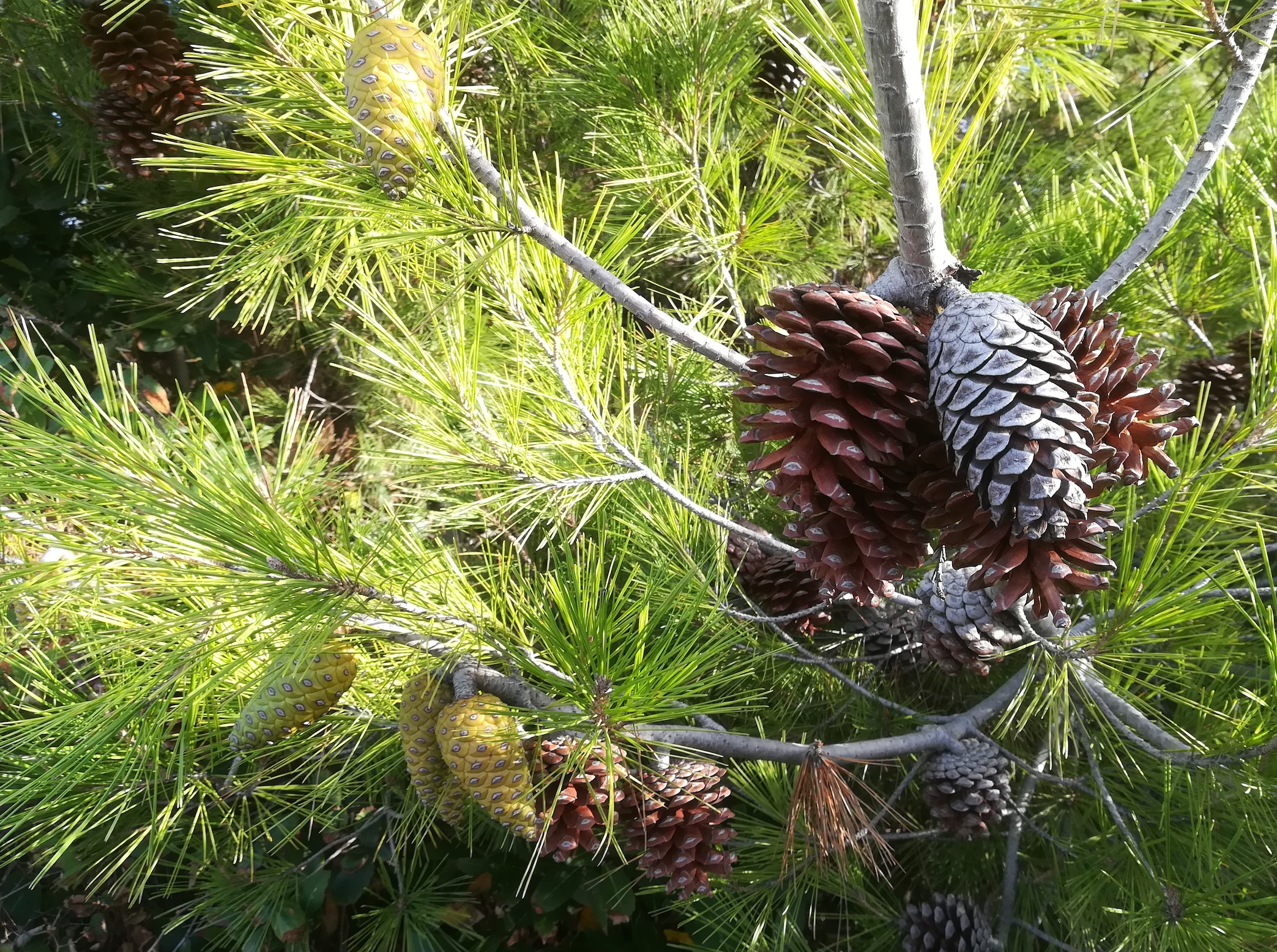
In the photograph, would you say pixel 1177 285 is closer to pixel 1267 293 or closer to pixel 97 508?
pixel 1267 293

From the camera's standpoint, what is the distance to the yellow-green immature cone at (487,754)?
515mm

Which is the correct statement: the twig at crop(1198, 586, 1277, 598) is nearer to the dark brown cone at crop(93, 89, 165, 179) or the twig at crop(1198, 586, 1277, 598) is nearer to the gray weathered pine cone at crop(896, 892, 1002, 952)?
the gray weathered pine cone at crop(896, 892, 1002, 952)

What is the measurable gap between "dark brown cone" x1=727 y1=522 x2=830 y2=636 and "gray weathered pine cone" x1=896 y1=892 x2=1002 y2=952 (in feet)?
1.05

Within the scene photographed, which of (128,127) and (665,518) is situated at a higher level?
(128,127)

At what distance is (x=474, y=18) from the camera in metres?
0.68

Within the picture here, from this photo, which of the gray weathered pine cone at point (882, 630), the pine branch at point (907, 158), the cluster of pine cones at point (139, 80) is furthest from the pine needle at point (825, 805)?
the cluster of pine cones at point (139, 80)

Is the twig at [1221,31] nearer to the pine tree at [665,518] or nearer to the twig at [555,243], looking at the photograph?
the pine tree at [665,518]

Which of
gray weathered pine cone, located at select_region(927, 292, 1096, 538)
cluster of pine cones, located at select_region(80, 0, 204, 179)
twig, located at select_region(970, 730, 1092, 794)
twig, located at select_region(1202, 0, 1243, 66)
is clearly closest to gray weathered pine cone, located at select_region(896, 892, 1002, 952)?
twig, located at select_region(970, 730, 1092, 794)

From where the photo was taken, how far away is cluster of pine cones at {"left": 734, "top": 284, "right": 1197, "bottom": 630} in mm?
365

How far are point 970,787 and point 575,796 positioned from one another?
42 centimetres

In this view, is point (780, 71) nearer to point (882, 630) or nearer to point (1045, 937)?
point (882, 630)

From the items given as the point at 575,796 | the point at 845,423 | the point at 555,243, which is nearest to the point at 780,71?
the point at 555,243

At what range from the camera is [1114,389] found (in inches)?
16.5

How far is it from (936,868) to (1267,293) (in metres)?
0.86
